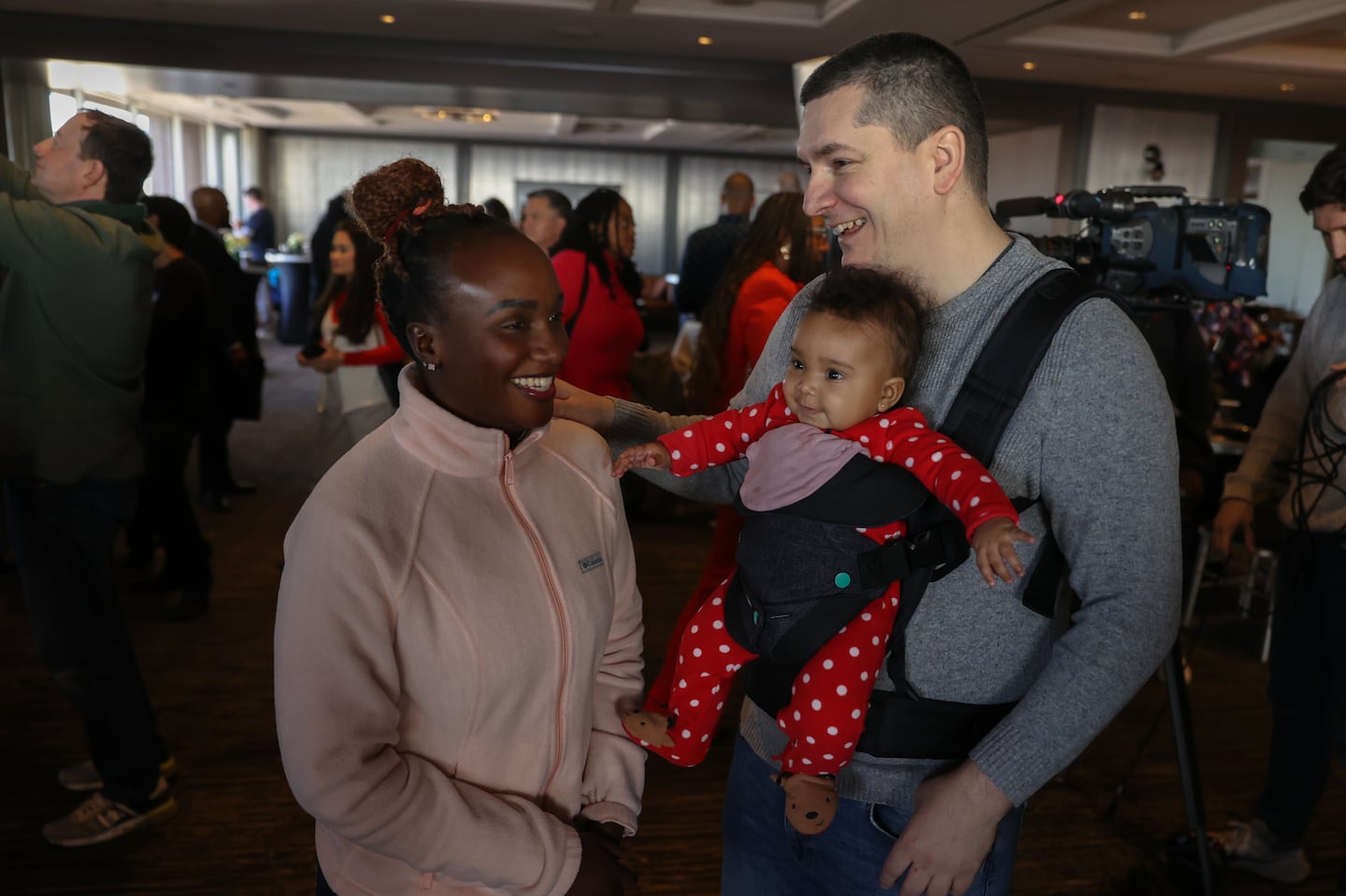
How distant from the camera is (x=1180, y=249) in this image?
1.92m

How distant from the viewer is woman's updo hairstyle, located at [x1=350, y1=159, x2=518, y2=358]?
1063 millimetres

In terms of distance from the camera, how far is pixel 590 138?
640 inches

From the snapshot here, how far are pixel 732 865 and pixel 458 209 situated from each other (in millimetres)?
977

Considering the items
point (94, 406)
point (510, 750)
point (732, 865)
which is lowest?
point (732, 865)

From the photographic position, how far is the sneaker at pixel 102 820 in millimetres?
2467

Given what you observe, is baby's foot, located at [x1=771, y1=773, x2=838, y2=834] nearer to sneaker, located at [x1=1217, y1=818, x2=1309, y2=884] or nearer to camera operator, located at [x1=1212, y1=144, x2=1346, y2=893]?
camera operator, located at [x1=1212, y1=144, x2=1346, y2=893]

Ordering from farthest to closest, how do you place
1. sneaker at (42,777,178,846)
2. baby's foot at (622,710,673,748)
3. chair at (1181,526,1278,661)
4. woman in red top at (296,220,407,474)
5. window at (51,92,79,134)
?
1. window at (51,92,79,134)
2. chair at (1181,526,1278,661)
3. woman in red top at (296,220,407,474)
4. sneaker at (42,777,178,846)
5. baby's foot at (622,710,673,748)

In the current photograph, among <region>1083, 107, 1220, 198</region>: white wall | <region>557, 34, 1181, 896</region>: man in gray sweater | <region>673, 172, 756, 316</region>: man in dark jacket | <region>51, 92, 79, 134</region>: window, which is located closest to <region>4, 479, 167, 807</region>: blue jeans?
<region>557, 34, 1181, 896</region>: man in gray sweater

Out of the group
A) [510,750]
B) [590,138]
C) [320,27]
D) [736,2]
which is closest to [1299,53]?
[736,2]

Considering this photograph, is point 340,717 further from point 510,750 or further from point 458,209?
point 458,209

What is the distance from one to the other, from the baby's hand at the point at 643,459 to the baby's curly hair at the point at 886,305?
10.9 inches

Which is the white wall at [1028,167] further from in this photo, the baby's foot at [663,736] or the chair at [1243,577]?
the baby's foot at [663,736]

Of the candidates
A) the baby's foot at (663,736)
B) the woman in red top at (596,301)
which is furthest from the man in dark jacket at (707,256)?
the baby's foot at (663,736)

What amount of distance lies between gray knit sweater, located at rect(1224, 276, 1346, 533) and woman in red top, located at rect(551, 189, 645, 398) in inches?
72.4
